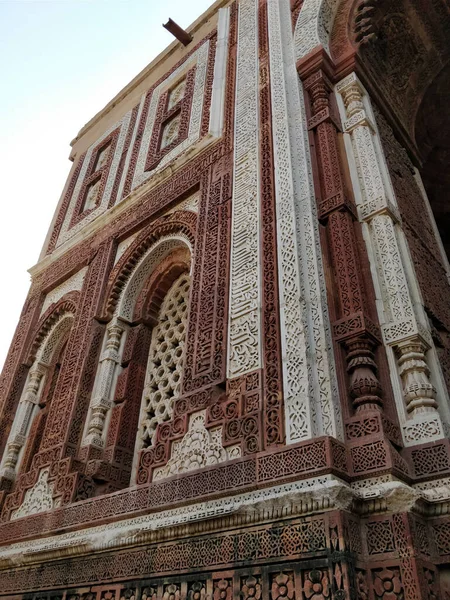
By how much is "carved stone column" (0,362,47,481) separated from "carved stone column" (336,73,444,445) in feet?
12.3

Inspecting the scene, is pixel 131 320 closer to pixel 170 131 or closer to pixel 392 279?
pixel 392 279

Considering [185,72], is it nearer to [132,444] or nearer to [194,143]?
[194,143]

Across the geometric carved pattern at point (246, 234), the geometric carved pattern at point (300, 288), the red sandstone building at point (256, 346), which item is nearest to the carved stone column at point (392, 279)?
the red sandstone building at point (256, 346)

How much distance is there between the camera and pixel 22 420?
5.22m

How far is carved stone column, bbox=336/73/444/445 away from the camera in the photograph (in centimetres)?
265

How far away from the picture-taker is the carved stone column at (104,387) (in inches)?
164

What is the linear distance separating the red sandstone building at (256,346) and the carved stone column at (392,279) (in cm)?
1

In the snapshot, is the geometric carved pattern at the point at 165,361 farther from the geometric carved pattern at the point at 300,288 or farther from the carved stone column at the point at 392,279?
the carved stone column at the point at 392,279

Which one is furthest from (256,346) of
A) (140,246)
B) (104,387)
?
(140,246)

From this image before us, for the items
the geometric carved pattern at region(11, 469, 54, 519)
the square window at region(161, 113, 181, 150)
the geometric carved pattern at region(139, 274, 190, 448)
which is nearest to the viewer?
→ the geometric carved pattern at region(11, 469, 54, 519)

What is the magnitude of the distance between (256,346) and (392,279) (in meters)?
0.95

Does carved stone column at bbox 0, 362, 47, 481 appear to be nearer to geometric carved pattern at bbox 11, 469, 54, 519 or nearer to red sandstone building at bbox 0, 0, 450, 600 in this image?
red sandstone building at bbox 0, 0, 450, 600

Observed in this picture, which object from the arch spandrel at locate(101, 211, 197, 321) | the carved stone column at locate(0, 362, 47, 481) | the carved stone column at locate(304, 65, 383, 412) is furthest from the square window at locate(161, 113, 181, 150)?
the carved stone column at locate(0, 362, 47, 481)

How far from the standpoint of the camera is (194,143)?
17.7 ft
